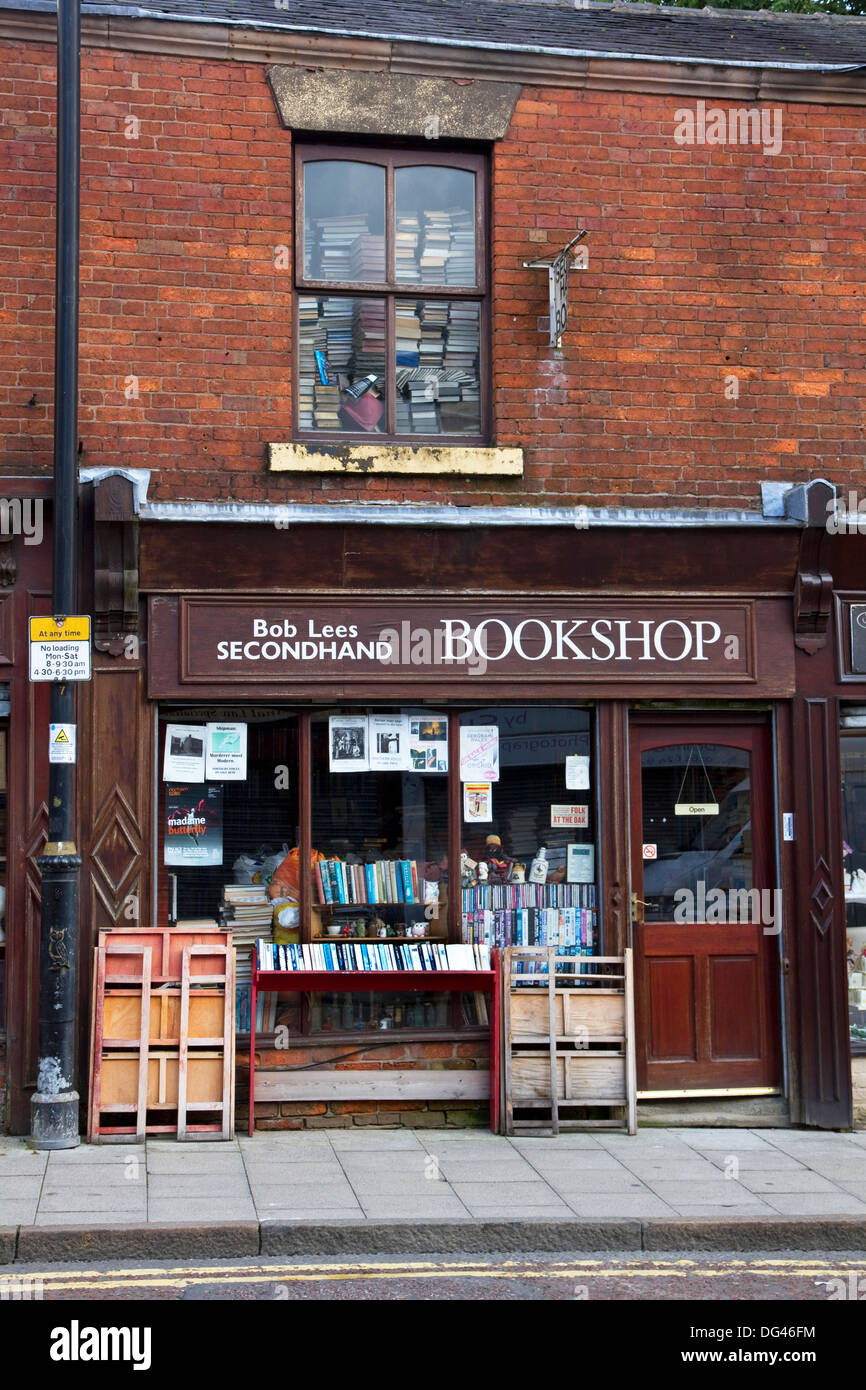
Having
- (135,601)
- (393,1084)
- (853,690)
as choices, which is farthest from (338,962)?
(853,690)

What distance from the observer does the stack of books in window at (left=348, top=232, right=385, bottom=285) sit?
970 centimetres

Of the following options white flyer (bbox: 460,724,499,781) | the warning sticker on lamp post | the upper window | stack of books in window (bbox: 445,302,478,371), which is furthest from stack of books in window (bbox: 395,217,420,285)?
the warning sticker on lamp post

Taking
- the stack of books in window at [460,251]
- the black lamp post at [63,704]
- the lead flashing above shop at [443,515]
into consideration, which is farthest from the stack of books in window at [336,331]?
the black lamp post at [63,704]

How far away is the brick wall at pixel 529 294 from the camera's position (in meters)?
9.17

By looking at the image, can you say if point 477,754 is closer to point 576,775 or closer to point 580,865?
point 576,775

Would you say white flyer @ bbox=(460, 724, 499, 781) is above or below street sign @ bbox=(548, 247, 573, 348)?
below

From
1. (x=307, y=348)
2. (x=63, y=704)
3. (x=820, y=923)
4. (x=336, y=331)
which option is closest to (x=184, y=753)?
(x=63, y=704)

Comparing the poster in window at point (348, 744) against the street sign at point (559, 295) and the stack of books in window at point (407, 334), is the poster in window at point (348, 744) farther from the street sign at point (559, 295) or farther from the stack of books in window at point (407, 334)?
the street sign at point (559, 295)

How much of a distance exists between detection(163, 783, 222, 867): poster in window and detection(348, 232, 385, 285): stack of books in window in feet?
11.7

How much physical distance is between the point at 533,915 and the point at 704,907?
3.82 ft

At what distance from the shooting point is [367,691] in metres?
9.31

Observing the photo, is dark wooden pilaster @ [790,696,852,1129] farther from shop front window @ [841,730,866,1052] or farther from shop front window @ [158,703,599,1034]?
shop front window @ [158,703,599,1034]

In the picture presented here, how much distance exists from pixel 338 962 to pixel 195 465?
10.9 ft

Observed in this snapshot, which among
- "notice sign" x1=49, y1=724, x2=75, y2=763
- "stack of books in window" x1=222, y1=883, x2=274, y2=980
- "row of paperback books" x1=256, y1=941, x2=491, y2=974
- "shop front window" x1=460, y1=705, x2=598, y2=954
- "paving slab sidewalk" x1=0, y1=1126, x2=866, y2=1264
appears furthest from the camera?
"shop front window" x1=460, y1=705, x2=598, y2=954
